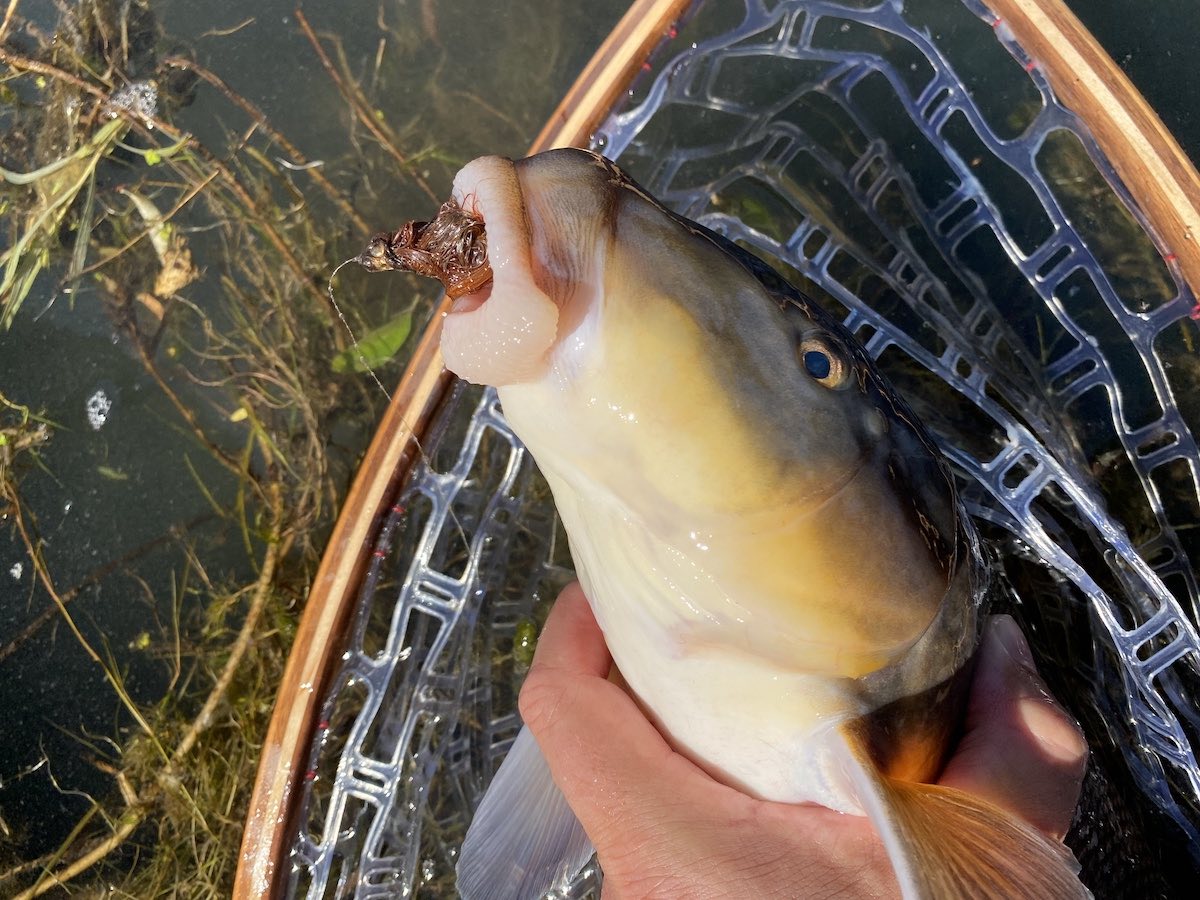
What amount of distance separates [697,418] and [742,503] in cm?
15

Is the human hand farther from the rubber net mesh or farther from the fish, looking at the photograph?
the rubber net mesh

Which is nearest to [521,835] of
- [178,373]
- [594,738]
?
[594,738]

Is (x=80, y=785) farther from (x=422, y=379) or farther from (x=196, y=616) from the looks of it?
(x=422, y=379)

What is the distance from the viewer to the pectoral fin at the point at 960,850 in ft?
4.28

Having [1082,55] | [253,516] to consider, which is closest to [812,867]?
[1082,55]

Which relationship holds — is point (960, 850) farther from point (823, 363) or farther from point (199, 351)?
point (199, 351)

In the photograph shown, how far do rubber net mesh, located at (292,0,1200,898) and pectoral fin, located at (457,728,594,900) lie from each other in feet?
1.37

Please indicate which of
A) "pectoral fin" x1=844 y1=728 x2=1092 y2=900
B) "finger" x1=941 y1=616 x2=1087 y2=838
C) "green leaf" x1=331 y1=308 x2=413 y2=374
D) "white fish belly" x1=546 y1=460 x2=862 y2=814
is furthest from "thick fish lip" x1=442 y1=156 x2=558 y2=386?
"green leaf" x1=331 y1=308 x2=413 y2=374

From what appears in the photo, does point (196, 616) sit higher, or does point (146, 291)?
point (146, 291)

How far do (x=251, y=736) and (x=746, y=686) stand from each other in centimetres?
204

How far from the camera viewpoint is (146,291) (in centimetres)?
310

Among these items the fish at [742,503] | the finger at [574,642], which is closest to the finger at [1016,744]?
the fish at [742,503]

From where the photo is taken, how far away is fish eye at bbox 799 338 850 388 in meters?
1.30

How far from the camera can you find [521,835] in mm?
2148
